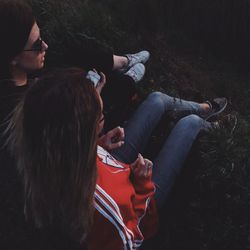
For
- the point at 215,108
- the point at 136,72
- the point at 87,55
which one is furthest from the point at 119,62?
the point at 215,108

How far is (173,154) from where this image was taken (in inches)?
116

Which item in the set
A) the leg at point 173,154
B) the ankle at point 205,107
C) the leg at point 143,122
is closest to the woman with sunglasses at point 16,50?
the leg at point 143,122

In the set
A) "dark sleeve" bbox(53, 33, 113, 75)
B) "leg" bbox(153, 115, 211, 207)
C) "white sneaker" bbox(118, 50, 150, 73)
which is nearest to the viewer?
"leg" bbox(153, 115, 211, 207)

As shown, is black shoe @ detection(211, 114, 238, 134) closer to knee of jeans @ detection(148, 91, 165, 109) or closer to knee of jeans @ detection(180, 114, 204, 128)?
knee of jeans @ detection(180, 114, 204, 128)

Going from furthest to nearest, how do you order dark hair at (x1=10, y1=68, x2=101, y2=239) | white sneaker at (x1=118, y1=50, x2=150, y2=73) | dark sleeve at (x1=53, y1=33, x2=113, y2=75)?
white sneaker at (x1=118, y1=50, x2=150, y2=73)
dark sleeve at (x1=53, y1=33, x2=113, y2=75)
dark hair at (x1=10, y1=68, x2=101, y2=239)

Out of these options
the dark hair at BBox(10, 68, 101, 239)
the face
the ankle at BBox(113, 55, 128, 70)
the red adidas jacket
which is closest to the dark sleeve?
the ankle at BBox(113, 55, 128, 70)

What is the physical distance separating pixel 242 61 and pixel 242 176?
315 cm

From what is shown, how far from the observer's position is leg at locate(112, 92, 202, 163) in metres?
3.07

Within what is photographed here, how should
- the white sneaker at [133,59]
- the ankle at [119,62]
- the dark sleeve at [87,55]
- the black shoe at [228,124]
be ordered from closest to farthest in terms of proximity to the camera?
the black shoe at [228,124]
the dark sleeve at [87,55]
the ankle at [119,62]
the white sneaker at [133,59]

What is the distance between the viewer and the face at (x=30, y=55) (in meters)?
2.72

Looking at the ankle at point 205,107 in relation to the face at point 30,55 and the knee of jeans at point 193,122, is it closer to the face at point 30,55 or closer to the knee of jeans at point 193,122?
the knee of jeans at point 193,122

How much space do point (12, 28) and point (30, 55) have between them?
213mm

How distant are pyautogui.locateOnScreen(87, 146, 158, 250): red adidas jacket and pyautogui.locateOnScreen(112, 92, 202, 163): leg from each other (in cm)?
59

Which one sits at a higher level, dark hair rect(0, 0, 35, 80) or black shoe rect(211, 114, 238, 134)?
dark hair rect(0, 0, 35, 80)
